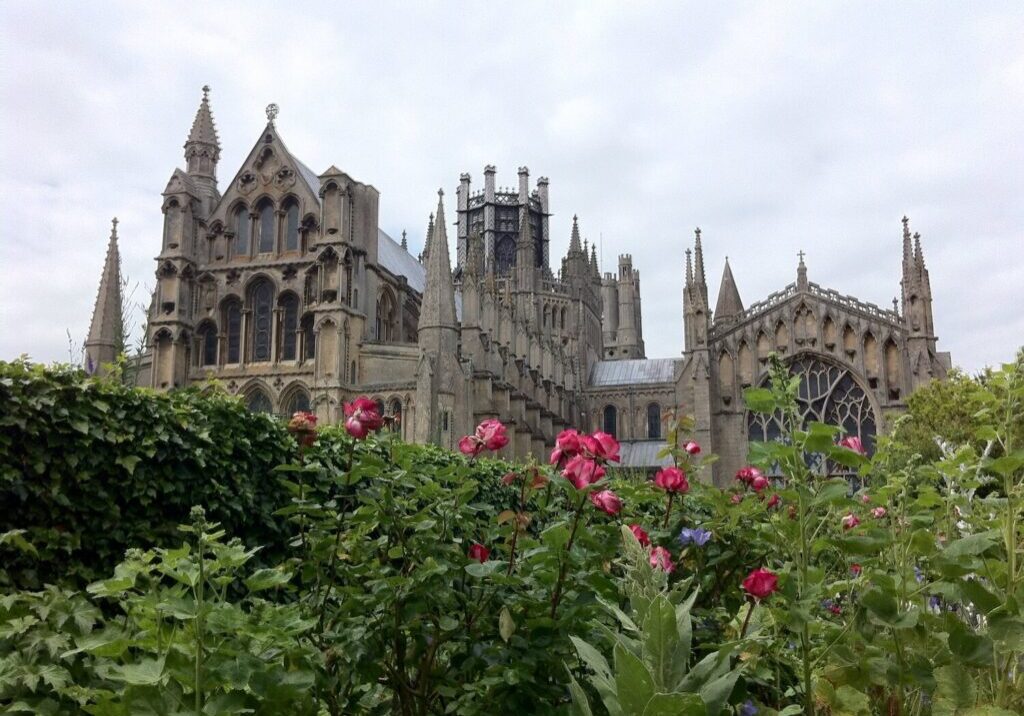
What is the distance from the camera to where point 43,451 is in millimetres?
6793

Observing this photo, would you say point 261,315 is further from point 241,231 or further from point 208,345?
point 241,231

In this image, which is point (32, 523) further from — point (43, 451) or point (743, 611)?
point (743, 611)

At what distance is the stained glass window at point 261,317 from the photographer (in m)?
30.6

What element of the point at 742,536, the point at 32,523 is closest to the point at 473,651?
the point at 742,536

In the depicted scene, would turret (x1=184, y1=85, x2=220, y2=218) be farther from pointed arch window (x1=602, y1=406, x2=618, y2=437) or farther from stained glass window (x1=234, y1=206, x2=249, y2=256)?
pointed arch window (x1=602, y1=406, x2=618, y2=437)

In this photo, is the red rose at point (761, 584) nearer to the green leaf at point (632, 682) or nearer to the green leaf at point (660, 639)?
the green leaf at point (660, 639)

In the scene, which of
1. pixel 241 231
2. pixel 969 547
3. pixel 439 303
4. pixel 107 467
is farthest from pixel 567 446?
pixel 241 231

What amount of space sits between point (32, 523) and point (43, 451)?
62 cm

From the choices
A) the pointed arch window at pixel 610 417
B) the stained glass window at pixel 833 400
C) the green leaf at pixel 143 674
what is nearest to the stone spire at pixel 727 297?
the pointed arch window at pixel 610 417

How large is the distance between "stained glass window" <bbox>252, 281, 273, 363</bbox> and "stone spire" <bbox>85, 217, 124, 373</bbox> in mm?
4924

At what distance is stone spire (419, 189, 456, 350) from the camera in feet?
89.2

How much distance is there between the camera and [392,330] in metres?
33.9

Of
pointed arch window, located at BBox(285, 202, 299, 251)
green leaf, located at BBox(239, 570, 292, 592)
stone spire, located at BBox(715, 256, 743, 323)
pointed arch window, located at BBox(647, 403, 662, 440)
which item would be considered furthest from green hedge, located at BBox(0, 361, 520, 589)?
stone spire, located at BBox(715, 256, 743, 323)

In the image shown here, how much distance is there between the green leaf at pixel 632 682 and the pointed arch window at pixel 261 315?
3021cm
